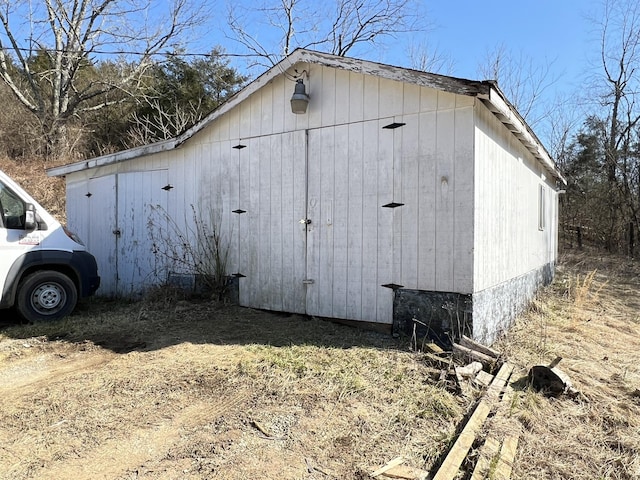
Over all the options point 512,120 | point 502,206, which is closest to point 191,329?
point 502,206

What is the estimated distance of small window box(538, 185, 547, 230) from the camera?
8.17 meters

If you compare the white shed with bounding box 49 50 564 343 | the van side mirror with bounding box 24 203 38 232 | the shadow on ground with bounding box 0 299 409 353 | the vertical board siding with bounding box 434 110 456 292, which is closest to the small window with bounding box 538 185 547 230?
the white shed with bounding box 49 50 564 343

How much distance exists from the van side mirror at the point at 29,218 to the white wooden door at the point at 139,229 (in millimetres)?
1953

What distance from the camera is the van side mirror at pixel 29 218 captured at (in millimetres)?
5031

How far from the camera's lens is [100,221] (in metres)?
7.62

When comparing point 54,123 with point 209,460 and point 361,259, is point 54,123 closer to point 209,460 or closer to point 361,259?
point 361,259

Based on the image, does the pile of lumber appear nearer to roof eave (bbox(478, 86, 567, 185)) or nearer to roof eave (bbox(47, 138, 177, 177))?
roof eave (bbox(478, 86, 567, 185))

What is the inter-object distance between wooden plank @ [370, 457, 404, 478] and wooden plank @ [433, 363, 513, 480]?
224mm

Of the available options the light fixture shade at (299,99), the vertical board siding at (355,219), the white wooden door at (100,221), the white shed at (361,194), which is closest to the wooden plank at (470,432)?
the white shed at (361,194)

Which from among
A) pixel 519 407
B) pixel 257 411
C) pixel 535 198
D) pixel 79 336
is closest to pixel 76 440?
pixel 257 411

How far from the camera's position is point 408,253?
4.62m

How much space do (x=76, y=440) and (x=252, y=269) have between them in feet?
11.4

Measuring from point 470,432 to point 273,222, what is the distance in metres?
3.63

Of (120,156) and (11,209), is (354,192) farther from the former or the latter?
(120,156)
